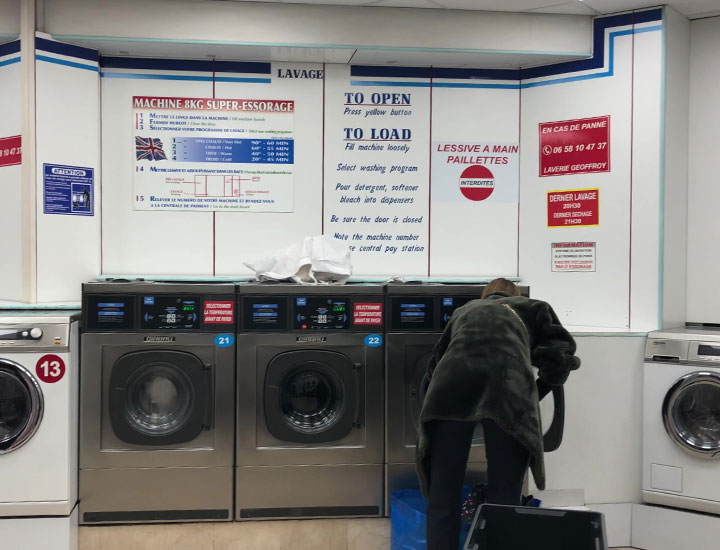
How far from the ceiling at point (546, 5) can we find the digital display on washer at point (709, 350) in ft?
6.19

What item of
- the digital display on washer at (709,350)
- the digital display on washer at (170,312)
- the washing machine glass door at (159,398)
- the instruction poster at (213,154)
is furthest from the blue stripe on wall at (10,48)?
the digital display on washer at (709,350)

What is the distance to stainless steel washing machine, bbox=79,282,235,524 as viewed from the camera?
10.9 ft

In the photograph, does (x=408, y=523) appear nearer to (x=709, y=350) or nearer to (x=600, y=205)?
(x=709, y=350)

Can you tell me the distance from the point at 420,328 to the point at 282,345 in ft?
2.32

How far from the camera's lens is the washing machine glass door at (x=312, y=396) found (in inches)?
133

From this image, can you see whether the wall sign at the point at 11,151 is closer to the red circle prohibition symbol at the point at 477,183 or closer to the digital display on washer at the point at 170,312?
the digital display on washer at the point at 170,312

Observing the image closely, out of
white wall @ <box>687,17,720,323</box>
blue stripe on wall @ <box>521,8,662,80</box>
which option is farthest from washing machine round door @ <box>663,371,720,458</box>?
blue stripe on wall @ <box>521,8,662,80</box>

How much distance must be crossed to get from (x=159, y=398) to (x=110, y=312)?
494mm

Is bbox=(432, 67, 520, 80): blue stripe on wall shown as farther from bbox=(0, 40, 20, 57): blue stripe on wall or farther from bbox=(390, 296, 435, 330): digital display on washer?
bbox=(0, 40, 20, 57): blue stripe on wall

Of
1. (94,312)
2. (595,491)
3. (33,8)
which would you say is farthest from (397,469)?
(33,8)

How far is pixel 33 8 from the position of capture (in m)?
3.68

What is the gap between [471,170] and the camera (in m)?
4.24

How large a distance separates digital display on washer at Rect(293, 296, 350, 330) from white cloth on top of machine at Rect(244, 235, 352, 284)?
174 mm

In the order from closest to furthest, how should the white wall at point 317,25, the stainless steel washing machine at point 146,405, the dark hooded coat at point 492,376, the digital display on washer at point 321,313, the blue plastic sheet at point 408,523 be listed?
the dark hooded coat at point 492,376 → the blue plastic sheet at point 408,523 → the stainless steel washing machine at point 146,405 → the digital display on washer at point 321,313 → the white wall at point 317,25
